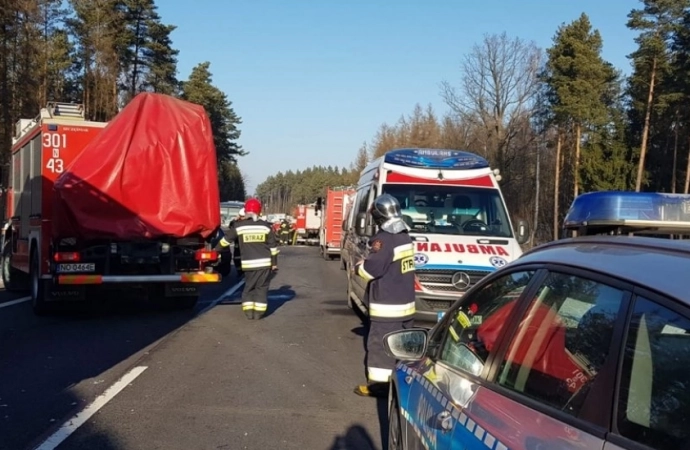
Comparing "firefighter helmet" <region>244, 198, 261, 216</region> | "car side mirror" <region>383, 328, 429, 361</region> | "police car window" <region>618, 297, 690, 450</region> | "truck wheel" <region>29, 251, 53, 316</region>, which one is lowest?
"truck wheel" <region>29, 251, 53, 316</region>

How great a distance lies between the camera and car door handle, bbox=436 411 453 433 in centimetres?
327

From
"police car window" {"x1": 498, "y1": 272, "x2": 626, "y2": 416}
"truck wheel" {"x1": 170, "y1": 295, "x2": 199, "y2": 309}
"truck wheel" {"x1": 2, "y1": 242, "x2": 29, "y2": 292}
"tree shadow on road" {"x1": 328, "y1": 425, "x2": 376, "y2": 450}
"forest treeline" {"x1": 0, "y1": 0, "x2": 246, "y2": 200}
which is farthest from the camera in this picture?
"forest treeline" {"x1": 0, "y1": 0, "x2": 246, "y2": 200}

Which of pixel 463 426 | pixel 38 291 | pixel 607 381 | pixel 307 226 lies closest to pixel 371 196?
pixel 38 291

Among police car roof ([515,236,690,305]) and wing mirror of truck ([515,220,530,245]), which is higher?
police car roof ([515,236,690,305])

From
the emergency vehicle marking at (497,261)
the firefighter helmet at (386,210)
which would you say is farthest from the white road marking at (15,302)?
the firefighter helmet at (386,210)

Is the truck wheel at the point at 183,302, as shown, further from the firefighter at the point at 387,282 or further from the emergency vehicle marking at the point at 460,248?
the firefighter at the point at 387,282

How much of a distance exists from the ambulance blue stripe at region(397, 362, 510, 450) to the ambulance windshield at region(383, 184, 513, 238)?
6745 mm

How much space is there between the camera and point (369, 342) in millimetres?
7441

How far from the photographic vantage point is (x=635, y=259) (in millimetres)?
2494

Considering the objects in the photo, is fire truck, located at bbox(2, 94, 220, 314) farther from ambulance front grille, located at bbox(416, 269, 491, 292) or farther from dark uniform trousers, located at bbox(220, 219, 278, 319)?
ambulance front grille, located at bbox(416, 269, 491, 292)

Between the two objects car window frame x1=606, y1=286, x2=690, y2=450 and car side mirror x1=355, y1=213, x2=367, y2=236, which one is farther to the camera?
car side mirror x1=355, y1=213, x2=367, y2=236

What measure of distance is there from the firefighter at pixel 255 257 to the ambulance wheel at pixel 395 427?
24.6 feet

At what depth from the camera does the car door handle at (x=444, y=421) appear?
10.7 ft

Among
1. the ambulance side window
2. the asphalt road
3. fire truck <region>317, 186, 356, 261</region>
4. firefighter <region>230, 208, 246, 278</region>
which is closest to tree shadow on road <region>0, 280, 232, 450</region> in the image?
the asphalt road
